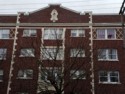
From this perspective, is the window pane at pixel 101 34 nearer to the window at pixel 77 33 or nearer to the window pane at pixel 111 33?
the window pane at pixel 111 33

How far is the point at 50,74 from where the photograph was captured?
94.9 feet

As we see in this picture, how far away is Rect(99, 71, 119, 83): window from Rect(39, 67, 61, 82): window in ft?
25.9

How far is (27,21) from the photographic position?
130 ft

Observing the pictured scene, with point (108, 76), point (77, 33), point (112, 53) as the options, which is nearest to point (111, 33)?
point (112, 53)

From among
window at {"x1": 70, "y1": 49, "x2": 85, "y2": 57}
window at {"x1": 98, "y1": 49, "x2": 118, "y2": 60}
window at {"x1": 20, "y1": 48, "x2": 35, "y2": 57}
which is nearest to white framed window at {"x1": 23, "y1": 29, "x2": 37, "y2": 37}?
window at {"x1": 20, "y1": 48, "x2": 35, "y2": 57}

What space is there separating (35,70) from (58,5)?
11469mm

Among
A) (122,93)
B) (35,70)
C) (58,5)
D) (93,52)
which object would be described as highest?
(58,5)

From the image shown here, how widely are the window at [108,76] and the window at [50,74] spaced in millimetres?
7880

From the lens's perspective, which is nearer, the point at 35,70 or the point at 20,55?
the point at 35,70

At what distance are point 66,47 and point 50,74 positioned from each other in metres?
6.65

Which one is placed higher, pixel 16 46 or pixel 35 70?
pixel 16 46

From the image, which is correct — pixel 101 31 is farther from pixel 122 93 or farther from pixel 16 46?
pixel 16 46

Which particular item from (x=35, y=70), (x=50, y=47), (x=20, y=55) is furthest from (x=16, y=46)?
(x=35, y=70)

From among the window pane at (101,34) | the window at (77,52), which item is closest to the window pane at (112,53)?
the window pane at (101,34)
